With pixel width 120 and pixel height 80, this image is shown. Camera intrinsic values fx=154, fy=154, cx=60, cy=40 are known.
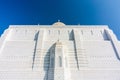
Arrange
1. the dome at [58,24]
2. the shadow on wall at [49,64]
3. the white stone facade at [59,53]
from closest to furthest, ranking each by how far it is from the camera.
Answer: the shadow on wall at [49,64] < the white stone facade at [59,53] < the dome at [58,24]

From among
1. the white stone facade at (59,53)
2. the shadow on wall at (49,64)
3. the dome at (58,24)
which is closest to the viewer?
the shadow on wall at (49,64)

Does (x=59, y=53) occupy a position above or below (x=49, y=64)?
above

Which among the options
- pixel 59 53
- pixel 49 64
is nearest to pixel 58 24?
pixel 59 53

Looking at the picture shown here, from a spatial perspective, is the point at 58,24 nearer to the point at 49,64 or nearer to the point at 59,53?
the point at 59,53

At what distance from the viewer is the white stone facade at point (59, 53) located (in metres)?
18.8

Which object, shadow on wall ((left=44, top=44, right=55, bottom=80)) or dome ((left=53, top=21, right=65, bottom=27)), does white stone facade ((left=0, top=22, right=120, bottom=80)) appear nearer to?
shadow on wall ((left=44, top=44, right=55, bottom=80))

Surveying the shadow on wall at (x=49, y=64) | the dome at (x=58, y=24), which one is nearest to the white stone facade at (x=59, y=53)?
the shadow on wall at (x=49, y=64)

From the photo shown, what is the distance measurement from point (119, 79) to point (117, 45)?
22.3 ft

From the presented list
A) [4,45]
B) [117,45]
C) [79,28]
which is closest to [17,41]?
[4,45]

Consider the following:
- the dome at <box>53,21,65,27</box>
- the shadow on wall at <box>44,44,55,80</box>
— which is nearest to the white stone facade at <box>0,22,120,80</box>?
the shadow on wall at <box>44,44,55,80</box>

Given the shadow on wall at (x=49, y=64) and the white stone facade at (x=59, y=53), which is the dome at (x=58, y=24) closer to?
the white stone facade at (x=59, y=53)

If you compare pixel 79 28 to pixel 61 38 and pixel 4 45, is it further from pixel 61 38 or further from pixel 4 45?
pixel 4 45

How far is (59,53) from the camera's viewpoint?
19.9m

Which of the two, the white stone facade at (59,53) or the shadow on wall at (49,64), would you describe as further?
the white stone facade at (59,53)
